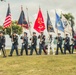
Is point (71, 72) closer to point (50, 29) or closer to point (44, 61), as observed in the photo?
point (44, 61)

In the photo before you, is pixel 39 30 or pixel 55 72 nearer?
pixel 55 72

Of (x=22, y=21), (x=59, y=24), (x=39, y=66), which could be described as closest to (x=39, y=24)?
(x=22, y=21)

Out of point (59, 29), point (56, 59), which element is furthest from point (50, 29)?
point (56, 59)

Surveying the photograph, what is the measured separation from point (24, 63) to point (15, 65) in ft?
2.13

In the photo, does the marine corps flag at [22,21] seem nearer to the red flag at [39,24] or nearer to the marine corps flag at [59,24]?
the red flag at [39,24]

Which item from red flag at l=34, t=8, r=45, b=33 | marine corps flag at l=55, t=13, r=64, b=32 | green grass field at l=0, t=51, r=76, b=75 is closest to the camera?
green grass field at l=0, t=51, r=76, b=75

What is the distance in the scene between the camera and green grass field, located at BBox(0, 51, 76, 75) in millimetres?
17394

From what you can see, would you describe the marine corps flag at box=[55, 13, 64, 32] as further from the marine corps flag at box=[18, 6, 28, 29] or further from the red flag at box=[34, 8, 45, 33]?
the marine corps flag at box=[18, 6, 28, 29]

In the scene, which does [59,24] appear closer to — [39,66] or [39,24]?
[39,24]

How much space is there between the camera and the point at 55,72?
→ 17281 mm

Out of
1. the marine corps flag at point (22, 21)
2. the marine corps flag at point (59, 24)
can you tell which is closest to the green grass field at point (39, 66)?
the marine corps flag at point (22, 21)

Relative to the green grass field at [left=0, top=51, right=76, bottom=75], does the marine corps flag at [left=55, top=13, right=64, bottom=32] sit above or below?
above

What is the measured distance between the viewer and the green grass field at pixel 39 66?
57.1 feet

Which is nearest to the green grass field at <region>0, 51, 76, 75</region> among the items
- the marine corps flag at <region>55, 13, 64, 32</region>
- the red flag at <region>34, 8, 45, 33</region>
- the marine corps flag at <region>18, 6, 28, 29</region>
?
the red flag at <region>34, 8, 45, 33</region>
